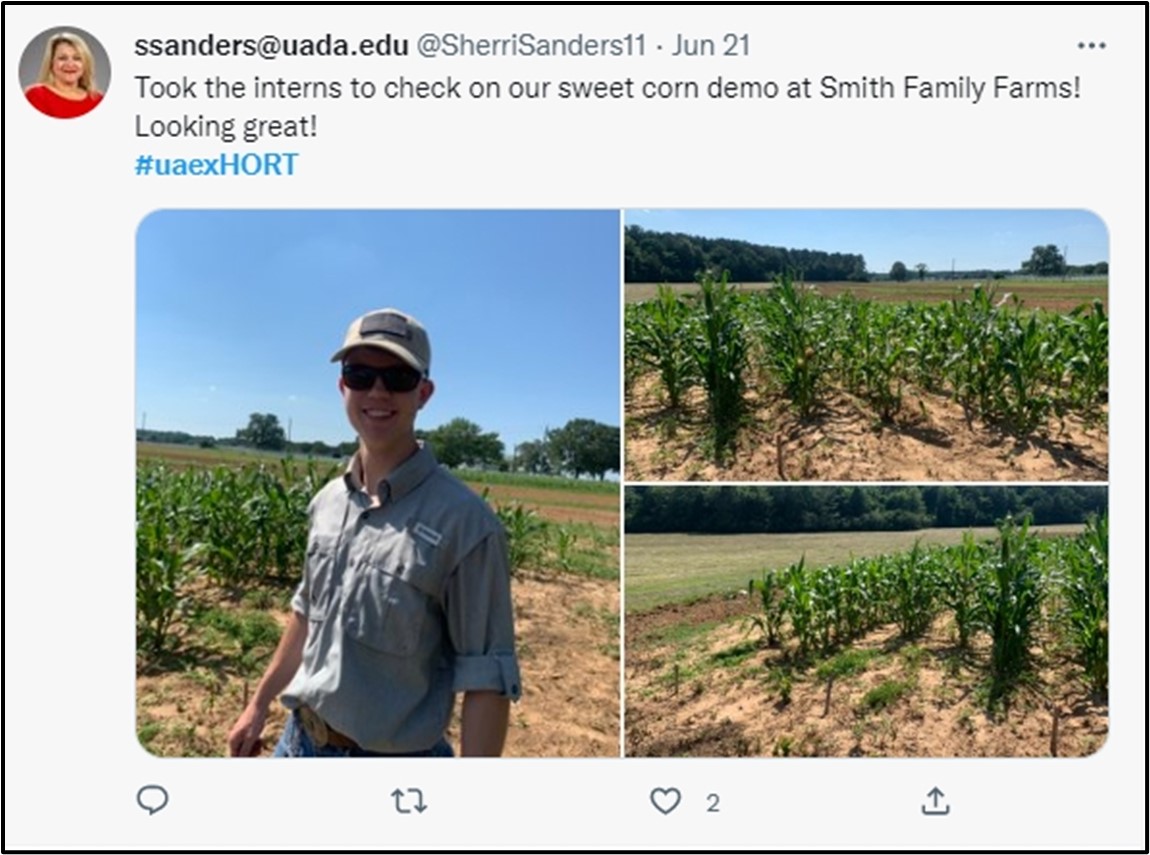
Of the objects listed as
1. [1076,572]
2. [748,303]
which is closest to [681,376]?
[748,303]

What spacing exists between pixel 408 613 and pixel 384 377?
58 cm

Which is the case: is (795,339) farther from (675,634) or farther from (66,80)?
(66,80)

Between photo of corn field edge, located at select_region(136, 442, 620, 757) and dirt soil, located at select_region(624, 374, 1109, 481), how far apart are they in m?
0.35

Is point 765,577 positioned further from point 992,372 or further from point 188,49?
point 188,49

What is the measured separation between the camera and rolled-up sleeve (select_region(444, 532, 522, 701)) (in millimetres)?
1710

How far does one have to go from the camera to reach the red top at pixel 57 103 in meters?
2.32

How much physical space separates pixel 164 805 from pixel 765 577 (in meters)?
2.62

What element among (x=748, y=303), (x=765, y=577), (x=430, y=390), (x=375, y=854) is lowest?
(x=375, y=854)

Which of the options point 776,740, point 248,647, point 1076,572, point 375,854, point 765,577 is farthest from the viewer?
point 248,647

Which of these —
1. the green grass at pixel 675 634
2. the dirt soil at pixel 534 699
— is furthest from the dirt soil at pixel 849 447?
the dirt soil at pixel 534 699

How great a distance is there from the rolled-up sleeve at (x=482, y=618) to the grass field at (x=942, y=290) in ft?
4.13

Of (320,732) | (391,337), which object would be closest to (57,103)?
(391,337)

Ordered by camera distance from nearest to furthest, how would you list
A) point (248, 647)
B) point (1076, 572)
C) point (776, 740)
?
point (776, 740) → point (1076, 572) → point (248, 647)

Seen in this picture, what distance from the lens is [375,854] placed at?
2.40m
